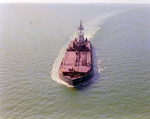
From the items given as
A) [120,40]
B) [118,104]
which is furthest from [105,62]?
[120,40]

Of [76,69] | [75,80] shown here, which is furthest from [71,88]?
[76,69]

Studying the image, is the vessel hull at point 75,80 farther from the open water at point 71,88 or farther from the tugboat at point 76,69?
the open water at point 71,88

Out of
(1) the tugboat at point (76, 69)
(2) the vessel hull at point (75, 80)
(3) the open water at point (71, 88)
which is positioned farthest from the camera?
(1) the tugboat at point (76, 69)

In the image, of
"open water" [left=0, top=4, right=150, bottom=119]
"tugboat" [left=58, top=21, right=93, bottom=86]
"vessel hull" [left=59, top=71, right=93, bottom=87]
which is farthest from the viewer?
"tugboat" [left=58, top=21, right=93, bottom=86]

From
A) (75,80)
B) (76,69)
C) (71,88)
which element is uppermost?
(76,69)

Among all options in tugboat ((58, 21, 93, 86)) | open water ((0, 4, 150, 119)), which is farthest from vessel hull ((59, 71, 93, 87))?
open water ((0, 4, 150, 119))

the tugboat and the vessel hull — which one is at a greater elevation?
the tugboat

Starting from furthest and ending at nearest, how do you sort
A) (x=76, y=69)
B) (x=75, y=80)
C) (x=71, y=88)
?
(x=76, y=69), (x=71, y=88), (x=75, y=80)

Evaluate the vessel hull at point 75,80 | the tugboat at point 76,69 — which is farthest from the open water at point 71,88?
the tugboat at point 76,69

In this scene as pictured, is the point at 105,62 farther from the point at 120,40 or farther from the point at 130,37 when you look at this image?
the point at 130,37

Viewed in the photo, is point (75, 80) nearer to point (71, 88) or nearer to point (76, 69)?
point (71, 88)

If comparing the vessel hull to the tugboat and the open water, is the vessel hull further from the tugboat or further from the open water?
the open water

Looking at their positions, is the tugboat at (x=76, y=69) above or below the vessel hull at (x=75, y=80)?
above
